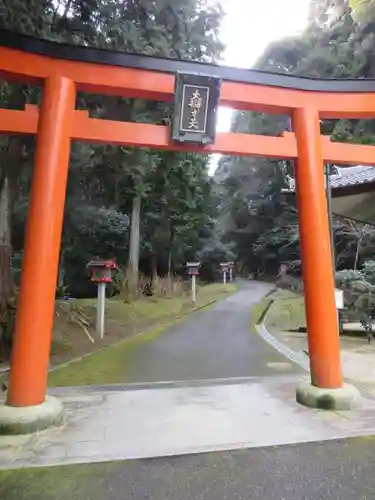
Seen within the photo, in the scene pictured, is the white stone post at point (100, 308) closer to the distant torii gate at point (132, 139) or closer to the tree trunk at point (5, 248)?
the tree trunk at point (5, 248)

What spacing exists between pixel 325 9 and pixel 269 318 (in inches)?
502

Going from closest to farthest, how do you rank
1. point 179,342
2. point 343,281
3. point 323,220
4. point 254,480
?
point 254,480, point 323,220, point 179,342, point 343,281

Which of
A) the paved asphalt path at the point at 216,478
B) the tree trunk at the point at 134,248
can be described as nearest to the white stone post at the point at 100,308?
the tree trunk at the point at 134,248

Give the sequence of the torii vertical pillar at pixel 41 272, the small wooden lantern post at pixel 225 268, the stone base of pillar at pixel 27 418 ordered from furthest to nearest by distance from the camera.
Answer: the small wooden lantern post at pixel 225 268 → the torii vertical pillar at pixel 41 272 → the stone base of pillar at pixel 27 418

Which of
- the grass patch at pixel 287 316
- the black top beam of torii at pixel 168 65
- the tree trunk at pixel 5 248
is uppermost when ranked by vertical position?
the black top beam of torii at pixel 168 65

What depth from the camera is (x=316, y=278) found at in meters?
4.79

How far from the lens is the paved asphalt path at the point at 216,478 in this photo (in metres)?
2.71

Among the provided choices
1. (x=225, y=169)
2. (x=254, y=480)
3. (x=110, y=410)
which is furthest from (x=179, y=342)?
(x=225, y=169)

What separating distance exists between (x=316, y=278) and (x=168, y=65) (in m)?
3.06

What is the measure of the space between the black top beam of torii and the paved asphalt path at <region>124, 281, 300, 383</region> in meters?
4.39

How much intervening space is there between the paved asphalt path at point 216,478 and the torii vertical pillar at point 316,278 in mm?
1234

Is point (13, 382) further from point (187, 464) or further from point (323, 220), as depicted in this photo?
point (323, 220)

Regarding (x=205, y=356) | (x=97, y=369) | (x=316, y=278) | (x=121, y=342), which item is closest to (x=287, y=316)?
(x=121, y=342)

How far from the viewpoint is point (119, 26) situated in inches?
291
